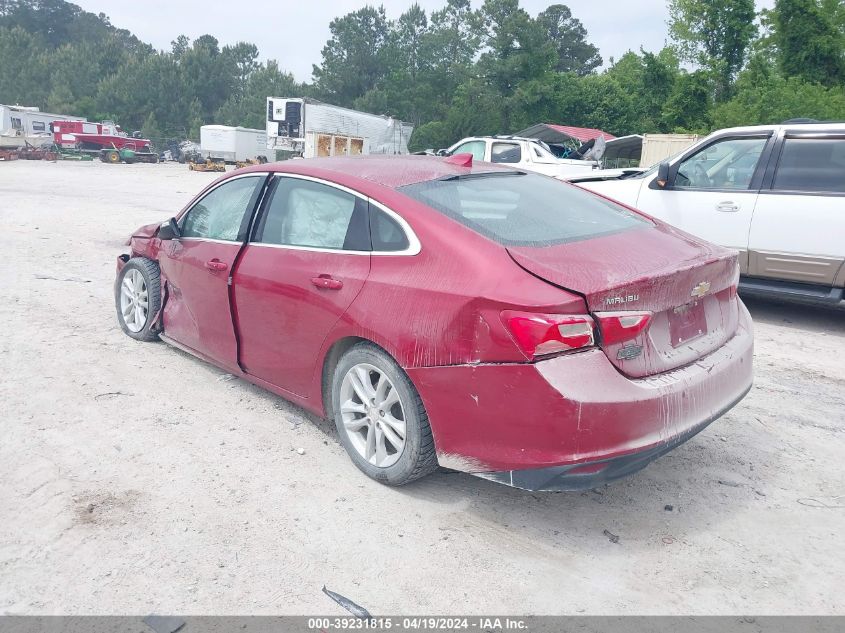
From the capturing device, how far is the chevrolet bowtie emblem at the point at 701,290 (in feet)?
10.5

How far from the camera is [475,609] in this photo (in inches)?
101

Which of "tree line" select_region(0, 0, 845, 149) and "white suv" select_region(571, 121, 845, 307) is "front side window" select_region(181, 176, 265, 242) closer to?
"white suv" select_region(571, 121, 845, 307)

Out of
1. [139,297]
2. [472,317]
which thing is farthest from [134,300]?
[472,317]

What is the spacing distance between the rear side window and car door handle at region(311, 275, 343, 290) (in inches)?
191

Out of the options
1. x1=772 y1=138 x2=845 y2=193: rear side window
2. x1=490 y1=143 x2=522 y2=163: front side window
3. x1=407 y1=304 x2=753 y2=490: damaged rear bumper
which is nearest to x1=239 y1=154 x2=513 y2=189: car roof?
x1=407 y1=304 x2=753 y2=490: damaged rear bumper

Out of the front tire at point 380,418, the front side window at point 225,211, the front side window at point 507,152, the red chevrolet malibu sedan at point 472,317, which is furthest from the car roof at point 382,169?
the front side window at point 507,152

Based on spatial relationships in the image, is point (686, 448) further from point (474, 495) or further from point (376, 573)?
point (376, 573)

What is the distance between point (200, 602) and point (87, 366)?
9.48 feet

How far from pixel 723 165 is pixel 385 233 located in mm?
4898

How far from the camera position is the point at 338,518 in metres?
3.15

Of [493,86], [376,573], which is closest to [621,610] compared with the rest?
[376,573]

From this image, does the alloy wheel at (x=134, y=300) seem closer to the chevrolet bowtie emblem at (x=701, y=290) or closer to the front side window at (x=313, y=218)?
the front side window at (x=313, y=218)

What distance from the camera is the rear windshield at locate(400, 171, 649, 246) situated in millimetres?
3277

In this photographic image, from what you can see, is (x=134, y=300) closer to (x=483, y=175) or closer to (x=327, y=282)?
(x=327, y=282)
